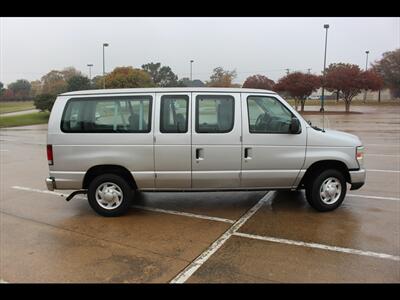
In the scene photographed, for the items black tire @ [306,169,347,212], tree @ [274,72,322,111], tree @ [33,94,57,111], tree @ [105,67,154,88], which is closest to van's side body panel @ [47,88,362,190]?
black tire @ [306,169,347,212]

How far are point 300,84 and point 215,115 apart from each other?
32.1 metres

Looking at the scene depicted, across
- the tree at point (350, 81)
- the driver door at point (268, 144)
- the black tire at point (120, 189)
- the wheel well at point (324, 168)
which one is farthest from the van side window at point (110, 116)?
the tree at point (350, 81)

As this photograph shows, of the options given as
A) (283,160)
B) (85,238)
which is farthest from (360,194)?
(85,238)

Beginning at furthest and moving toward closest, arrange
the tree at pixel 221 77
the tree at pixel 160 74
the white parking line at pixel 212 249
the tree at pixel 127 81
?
the tree at pixel 160 74 < the tree at pixel 221 77 < the tree at pixel 127 81 < the white parking line at pixel 212 249

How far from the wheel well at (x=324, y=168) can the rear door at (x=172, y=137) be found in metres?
1.90

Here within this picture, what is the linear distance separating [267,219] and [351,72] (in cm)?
3412

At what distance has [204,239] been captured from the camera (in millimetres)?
4613

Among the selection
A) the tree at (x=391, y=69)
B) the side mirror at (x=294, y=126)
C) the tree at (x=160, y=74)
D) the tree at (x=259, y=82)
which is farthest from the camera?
the tree at (x=160, y=74)

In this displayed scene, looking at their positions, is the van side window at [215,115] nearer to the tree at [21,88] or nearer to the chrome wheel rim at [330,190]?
the chrome wheel rim at [330,190]

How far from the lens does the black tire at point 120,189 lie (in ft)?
17.8

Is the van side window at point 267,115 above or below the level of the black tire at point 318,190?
above

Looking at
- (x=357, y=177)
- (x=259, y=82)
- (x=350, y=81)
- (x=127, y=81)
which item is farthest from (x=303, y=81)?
(x=357, y=177)

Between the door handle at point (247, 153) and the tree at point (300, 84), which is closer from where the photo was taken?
the door handle at point (247, 153)
